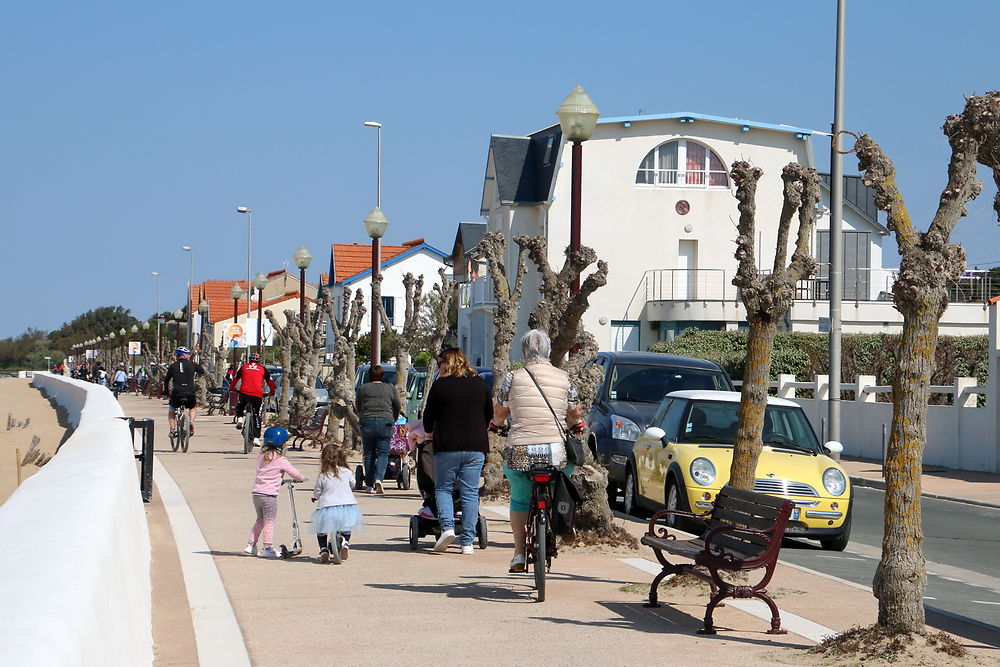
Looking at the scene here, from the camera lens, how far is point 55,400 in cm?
5869

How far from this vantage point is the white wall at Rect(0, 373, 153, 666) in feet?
10.9

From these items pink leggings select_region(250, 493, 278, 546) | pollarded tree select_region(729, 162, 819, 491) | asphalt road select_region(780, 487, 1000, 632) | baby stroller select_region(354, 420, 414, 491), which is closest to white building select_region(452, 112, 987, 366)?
baby stroller select_region(354, 420, 414, 491)

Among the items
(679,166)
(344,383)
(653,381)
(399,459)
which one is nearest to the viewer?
(399,459)

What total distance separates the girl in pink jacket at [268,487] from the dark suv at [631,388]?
22.5 ft

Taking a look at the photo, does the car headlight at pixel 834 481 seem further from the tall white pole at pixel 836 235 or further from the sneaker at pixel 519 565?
the tall white pole at pixel 836 235

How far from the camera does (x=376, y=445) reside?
1747 cm

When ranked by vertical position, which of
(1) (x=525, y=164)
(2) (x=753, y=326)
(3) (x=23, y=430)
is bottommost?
(3) (x=23, y=430)

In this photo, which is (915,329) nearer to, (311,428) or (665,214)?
(311,428)

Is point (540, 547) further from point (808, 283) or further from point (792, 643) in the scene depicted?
point (808, 283)

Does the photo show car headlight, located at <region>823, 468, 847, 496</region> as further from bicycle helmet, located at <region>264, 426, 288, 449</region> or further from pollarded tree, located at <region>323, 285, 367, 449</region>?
pollarded tree, located at <region>323, 285, 367, 449</region>

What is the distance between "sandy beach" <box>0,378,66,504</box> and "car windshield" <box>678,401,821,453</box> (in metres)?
10.5

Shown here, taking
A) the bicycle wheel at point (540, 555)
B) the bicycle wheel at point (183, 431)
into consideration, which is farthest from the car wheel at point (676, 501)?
the bicycle wheel at point (183, 431)

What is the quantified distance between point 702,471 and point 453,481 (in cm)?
383

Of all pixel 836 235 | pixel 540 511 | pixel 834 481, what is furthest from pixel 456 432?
pixel 836 235
